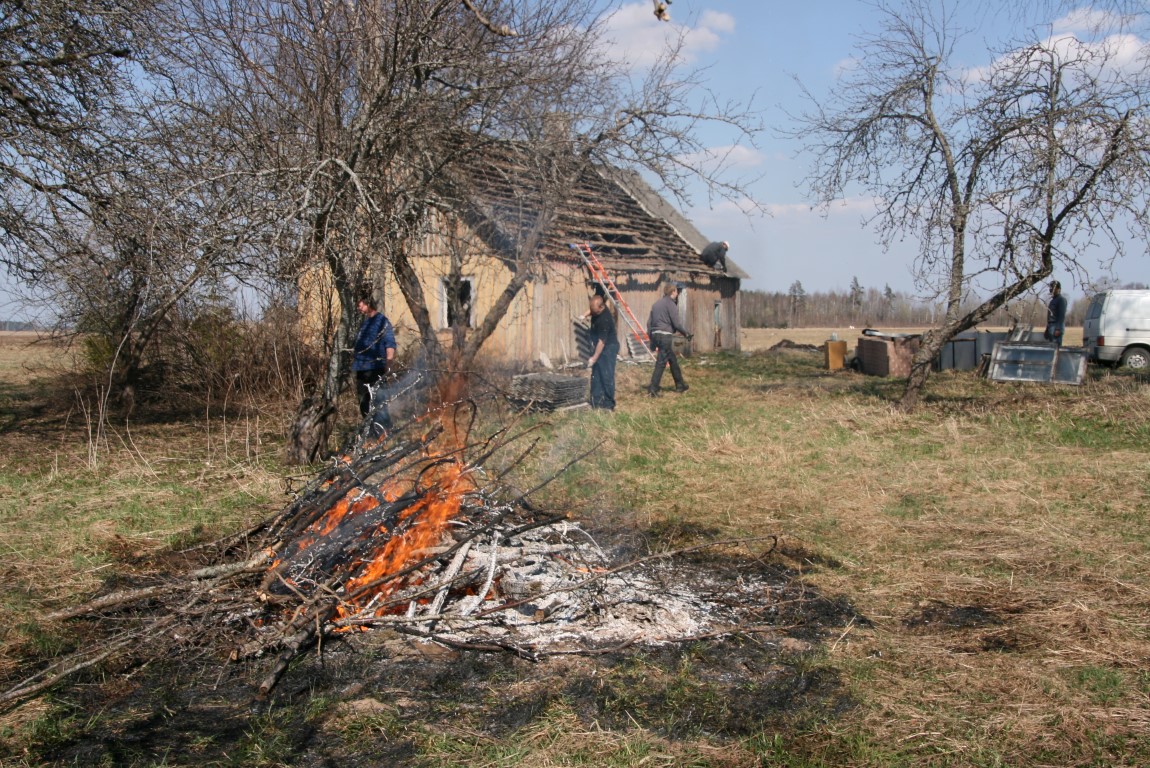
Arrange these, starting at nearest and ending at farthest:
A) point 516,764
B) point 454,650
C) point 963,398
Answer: point 516,764 < point 454,650 < point 963,398

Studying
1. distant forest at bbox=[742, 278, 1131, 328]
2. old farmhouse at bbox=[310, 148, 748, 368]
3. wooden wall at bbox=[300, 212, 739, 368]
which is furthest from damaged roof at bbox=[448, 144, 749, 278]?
distant forest at bbox=[742, 278, 1131, 328]

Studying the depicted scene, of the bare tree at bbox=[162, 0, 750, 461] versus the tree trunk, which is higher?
the bare tree at bbox=[162, 0, 750, 461]

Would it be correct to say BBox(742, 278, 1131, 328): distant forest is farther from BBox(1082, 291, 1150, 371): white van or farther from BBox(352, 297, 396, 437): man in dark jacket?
BBox(352, 297, 396, 437): man in dark jacket

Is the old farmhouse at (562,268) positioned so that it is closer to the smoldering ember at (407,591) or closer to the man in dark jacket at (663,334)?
the man in dark jacket at (663,334)

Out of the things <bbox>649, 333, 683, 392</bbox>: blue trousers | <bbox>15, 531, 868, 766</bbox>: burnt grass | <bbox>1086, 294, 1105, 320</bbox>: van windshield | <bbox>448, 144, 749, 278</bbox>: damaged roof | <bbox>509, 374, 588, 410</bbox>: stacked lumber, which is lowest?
<bbox>15, 531, 868, 766</bbox>: burnt grass

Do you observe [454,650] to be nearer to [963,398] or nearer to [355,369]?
[355,369]

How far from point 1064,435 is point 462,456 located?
7.25 metres

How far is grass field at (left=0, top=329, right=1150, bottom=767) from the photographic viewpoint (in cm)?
336

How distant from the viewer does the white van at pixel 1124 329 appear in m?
18.3

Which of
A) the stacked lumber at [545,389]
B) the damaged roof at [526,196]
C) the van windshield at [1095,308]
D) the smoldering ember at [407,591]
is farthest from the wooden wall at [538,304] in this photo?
the van windshield at [1095,308]

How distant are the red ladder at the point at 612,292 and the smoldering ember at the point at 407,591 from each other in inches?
529

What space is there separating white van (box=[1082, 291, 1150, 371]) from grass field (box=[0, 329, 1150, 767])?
7.00 metres

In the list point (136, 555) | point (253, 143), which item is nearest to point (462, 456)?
point (136, 555)

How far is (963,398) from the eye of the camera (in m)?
12.7
